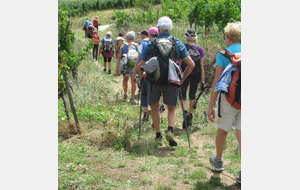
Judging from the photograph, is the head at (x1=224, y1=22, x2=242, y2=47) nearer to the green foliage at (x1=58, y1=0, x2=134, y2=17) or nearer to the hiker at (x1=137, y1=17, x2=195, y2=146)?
the hiker at (x1=137, y1=17, x2=195, y2=146)

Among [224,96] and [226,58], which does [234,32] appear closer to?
[226,58]

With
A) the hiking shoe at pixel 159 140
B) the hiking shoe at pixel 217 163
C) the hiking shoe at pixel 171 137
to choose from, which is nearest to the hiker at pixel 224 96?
the hiking shoe at pixel 217 163

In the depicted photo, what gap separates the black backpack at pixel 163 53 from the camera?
14.9 ft

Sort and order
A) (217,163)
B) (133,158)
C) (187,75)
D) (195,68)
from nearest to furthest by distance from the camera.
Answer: (217,163) < (133,158) < (187,75) < (195,68)

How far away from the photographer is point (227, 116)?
3369 mm

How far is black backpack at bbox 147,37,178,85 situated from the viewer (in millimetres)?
4527

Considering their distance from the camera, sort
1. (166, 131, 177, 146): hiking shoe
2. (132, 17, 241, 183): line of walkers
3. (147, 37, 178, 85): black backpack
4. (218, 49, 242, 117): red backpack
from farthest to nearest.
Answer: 1. (166, 131, 177, 146): hiking shoe
2. (147, 37, 178, 85): black backpack
3. (132, 17, 241, 183): line of walkers
4. (218, 49, 242, 117): red backpack

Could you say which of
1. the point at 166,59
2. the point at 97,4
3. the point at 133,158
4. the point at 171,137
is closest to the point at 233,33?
the point at 166,59

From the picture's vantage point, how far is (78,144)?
4.87 meters

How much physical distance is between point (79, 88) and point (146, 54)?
3.99 metres

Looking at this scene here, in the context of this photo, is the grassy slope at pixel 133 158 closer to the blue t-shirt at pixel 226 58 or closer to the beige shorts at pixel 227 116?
the beige shorts at pixel 227 116

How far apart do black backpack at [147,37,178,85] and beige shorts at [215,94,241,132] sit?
1336 mm

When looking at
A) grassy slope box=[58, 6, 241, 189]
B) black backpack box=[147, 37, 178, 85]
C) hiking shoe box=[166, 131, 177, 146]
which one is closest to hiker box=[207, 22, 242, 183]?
grassy slope box=[58, 6, 241, 189]

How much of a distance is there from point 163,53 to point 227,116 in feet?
5.23
